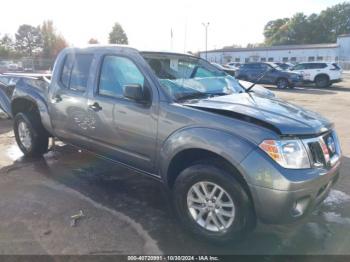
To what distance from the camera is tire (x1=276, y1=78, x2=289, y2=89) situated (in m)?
21.2

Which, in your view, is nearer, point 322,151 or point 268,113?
point 322,151

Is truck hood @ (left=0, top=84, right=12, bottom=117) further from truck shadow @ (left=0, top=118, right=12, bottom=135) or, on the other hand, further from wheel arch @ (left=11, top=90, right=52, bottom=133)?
truck shadow @ (left=0, top=118, right=12, bottom=135)

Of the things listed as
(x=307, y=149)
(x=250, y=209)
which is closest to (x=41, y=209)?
(x=250, y=209)

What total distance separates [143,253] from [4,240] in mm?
1355

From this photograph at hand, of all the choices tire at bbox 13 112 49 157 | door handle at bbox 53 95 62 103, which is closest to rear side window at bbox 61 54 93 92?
door handle at bbox 53 95 62 103

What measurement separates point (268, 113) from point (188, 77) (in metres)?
1.21

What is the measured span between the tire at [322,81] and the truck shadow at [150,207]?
17.9 metres

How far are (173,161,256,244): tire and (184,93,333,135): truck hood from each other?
52 cm

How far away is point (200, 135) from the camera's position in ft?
10.5

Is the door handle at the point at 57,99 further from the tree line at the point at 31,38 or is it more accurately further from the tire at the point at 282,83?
the tree line at the point at 31,38

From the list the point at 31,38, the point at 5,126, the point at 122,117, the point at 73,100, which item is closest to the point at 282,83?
the point at 5,126

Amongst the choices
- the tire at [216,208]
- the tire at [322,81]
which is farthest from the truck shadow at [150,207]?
the tire at [322,81]

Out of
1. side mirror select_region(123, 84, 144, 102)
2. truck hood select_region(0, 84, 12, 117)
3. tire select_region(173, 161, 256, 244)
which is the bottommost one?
tire select_region(173, 161, 256, 244)

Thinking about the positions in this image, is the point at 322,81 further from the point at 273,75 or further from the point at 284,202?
the point at 284,202
